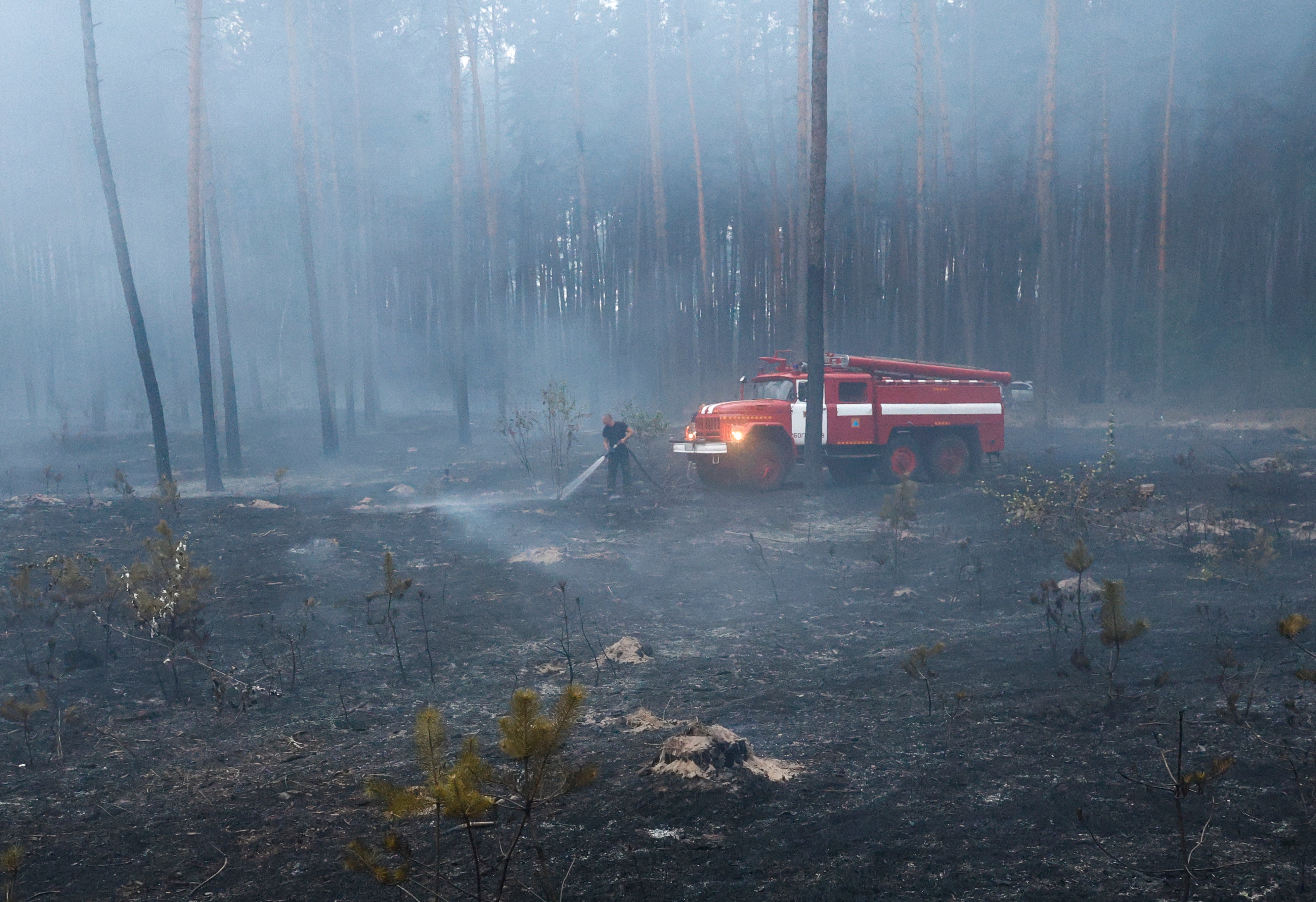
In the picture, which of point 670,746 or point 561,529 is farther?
point 561,529

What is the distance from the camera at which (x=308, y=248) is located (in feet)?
72.9

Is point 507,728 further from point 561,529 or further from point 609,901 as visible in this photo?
point 561,529

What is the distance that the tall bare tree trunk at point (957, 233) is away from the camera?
85.7ft

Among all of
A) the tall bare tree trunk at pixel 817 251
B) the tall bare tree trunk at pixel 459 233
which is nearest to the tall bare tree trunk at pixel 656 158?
the tall bare tree trunk at pixel 459 233

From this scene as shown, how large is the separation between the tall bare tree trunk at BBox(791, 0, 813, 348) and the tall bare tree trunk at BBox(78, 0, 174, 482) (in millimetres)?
13289

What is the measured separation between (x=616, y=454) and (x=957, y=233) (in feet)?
56.3

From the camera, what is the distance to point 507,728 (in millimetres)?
2279

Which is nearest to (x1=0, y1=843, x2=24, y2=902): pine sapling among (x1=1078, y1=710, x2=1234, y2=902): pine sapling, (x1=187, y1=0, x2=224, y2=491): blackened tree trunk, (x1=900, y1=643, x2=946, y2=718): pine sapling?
(x1=1078, y1=710, x2=1234, y2=902): pine sapling

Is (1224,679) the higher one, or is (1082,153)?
(1082,153)

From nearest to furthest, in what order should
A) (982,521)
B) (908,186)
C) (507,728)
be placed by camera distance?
(507,728) < (982,521) < (908,186)

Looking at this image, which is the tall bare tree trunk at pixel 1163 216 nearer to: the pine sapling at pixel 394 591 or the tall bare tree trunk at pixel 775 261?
the tall bare tree trunk at pixel 775 261

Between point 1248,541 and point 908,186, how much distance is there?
2300 cm

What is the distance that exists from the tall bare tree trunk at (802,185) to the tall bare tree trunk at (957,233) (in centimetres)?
520

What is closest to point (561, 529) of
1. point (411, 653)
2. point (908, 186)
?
point (411, 653)
